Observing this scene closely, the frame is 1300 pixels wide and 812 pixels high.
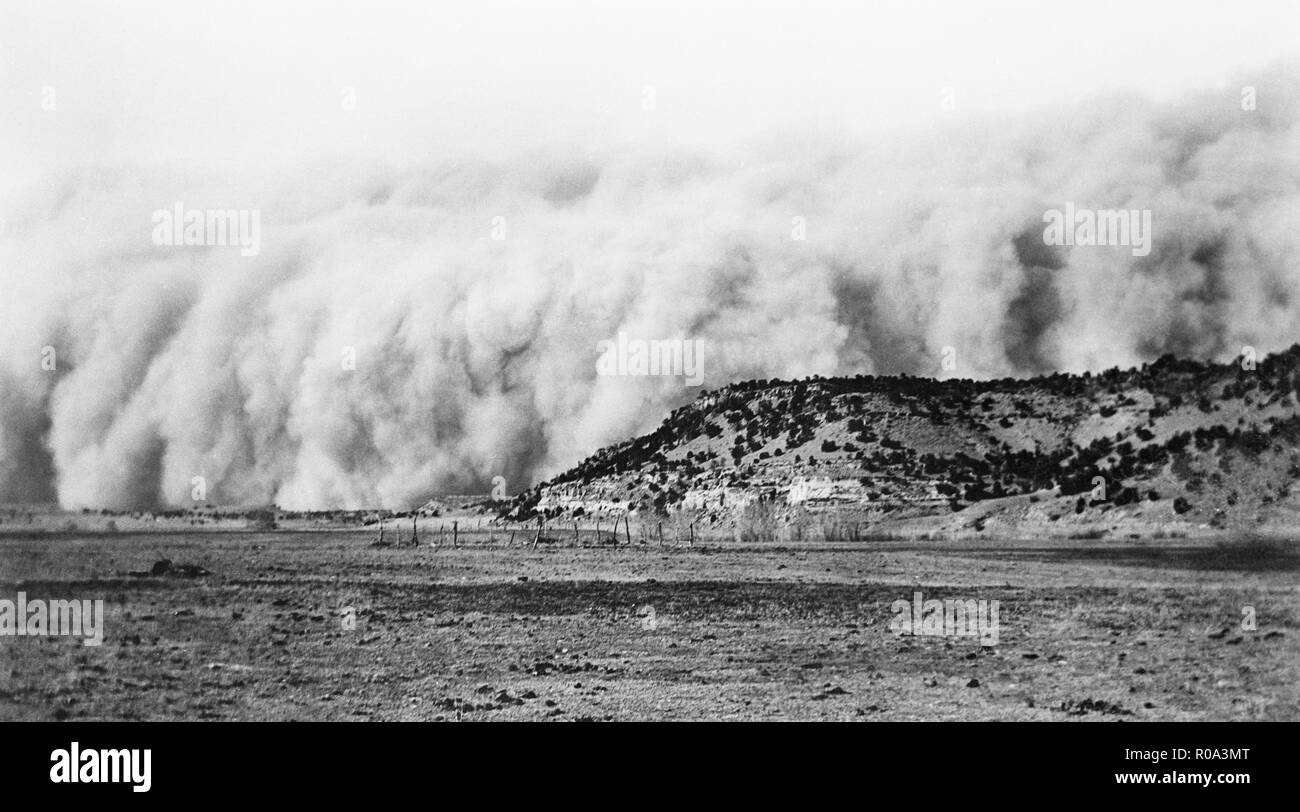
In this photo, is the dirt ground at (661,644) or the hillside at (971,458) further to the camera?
the hillside at (971,458)

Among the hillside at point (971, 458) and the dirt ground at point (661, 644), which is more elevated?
the hillside at point (971, 458)

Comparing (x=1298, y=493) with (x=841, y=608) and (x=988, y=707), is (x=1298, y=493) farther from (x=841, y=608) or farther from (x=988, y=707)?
(x=988, y=707)

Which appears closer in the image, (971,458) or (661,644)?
(661,644)

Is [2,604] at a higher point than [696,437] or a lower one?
lower
